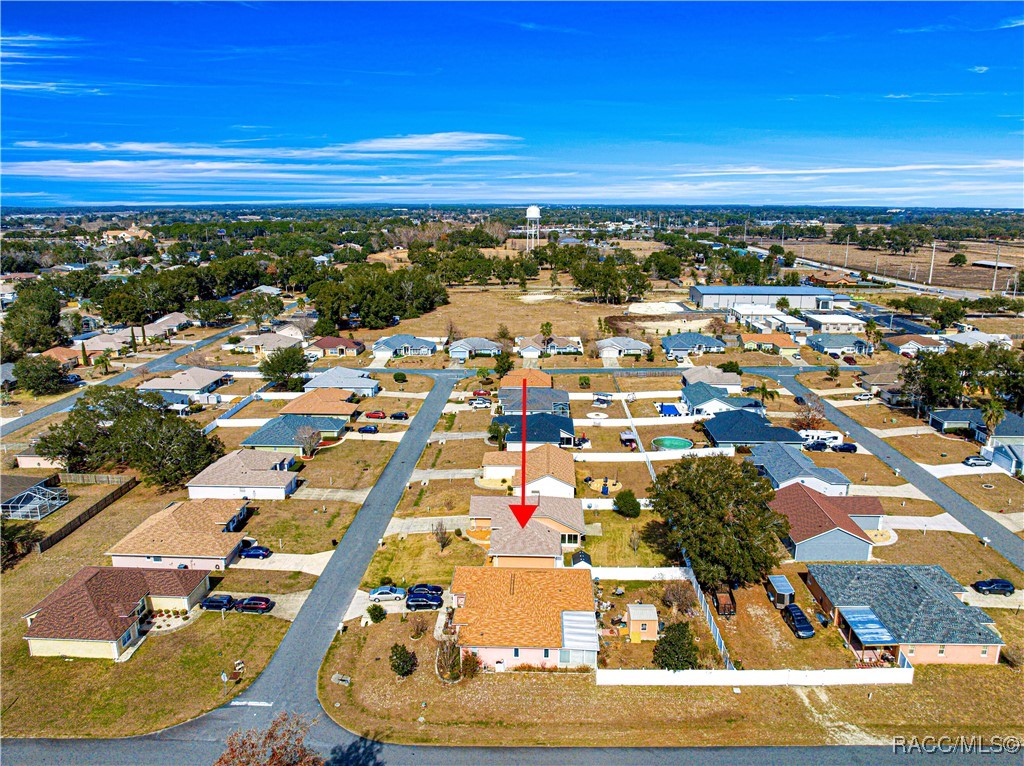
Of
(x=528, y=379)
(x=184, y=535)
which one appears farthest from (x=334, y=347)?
(x=184, y=535)

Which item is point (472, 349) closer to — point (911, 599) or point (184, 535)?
point (184, 535)

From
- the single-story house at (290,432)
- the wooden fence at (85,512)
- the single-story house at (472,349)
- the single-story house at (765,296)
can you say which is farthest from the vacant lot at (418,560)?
the single-story house at (765,296)

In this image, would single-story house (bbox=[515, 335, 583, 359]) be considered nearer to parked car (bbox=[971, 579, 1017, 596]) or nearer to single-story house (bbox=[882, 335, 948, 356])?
single-story house (bbox=[882, 335, 948, 356])

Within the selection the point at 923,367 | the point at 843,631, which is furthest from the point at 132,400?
the point at 923,367

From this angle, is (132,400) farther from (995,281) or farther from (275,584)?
(995,281)

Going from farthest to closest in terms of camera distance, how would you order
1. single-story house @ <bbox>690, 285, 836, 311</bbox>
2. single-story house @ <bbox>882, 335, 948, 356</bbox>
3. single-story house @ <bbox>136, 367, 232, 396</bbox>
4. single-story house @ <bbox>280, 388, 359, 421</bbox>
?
1. single-story house @ <bbox>690, 285, 836, 311</bbox>
2. single-story house @ <bbox>882, 335, 948, 356</bbox>
3. single-story house @ <bbox>136, 367, 232, 396</bbox>
4. single-story house @ <bbox>280, 388, 359, 421</bbox>

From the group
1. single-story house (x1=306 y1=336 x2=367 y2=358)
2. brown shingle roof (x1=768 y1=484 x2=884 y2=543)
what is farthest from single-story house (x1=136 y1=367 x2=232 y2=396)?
brown shingle roof (x1=768 y1=484 x2=884 y2=543)
